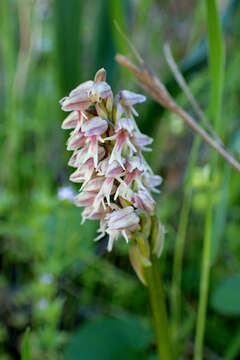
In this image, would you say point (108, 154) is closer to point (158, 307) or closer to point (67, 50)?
point (158, 307)

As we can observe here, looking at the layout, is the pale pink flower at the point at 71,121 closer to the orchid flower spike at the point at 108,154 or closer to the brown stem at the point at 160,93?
the orchid flower spike at the point at 108,154

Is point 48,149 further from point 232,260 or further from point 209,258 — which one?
point 209,258

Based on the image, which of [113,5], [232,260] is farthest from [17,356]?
[113,5]

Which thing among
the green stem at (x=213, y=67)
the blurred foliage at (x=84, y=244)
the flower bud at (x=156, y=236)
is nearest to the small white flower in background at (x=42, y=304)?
the blurred foliage at (x=84, y=244)

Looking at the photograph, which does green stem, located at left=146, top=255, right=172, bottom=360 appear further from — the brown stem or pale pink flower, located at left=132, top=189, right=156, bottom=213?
the brown stem

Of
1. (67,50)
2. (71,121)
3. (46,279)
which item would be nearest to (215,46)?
(71,121)

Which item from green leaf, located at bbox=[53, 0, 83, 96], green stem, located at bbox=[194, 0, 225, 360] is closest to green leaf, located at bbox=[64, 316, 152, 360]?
green stem, located at bbox=[194, 0, 225, 360]
